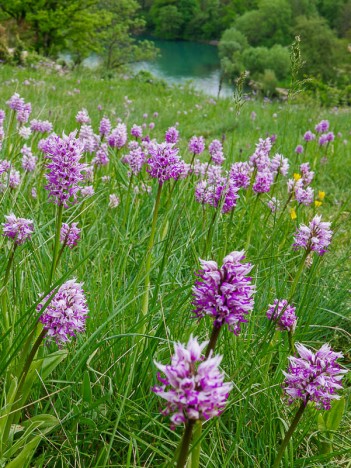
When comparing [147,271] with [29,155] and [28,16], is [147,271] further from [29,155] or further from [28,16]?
[28,16]

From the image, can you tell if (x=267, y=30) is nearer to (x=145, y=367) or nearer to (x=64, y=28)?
(x=64, y=28)

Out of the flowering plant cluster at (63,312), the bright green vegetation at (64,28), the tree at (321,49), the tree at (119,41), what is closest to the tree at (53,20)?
the bright green vegetation at (64,28)

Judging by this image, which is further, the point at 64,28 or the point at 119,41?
the point at 119,41

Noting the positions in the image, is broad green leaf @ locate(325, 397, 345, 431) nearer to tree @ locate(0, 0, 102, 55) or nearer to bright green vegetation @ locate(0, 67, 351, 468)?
bright green vegetation @ locate(0, 67, 351, 468)

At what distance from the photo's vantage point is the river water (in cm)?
3550

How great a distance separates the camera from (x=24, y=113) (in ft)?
12.5

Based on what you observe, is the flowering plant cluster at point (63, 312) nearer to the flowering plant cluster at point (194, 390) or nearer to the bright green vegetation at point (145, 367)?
the bright green vegetation at point (145, 367)

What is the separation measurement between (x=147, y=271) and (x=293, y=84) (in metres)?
1.13

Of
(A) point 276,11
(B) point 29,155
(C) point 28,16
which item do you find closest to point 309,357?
(B) point 29,155

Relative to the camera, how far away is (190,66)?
51406 millimetres

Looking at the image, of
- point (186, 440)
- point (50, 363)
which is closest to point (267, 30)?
point (50, 363)

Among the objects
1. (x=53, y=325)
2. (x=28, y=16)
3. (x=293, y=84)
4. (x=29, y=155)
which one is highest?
(x=293, y=84)

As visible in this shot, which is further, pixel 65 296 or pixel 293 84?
pixel 293 84

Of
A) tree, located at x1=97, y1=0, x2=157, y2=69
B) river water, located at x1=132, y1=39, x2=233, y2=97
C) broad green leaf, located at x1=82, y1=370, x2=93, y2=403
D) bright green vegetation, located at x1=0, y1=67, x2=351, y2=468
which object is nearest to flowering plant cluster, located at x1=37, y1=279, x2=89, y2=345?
bright green vegetation, located at x1=0, y1=67, x2=351, y2=468
